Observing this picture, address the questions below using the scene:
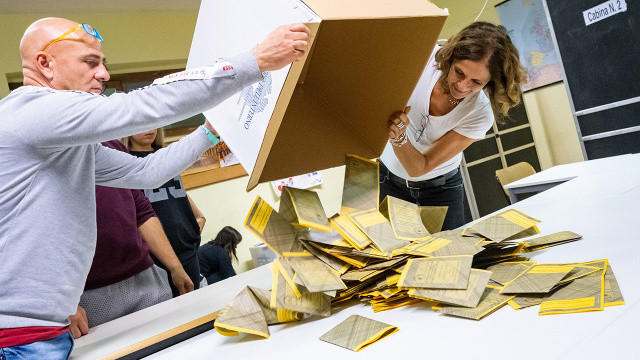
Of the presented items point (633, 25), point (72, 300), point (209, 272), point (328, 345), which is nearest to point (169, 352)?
point (72, 300)

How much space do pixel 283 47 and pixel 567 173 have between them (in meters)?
1.83

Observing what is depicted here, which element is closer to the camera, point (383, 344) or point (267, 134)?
point (383, 344)

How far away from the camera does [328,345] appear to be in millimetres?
790

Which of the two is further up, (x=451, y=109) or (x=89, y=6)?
(x=89, y=6)

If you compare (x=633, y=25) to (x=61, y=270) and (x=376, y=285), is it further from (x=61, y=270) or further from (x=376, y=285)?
(x=61, y=270)

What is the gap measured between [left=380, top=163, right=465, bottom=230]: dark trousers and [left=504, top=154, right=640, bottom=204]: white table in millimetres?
551

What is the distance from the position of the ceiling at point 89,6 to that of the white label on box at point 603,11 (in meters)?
2.99

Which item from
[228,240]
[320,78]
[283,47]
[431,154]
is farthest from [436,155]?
[228,240]

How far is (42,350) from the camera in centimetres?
86

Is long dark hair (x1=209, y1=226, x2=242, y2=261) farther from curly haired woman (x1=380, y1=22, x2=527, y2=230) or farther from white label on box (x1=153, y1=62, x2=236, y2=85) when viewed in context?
white label on box (x1=153, y1=62, x2=236, y2=85)

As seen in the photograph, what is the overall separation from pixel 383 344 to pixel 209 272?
103 inches

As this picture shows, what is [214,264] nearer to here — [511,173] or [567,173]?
[511,173]

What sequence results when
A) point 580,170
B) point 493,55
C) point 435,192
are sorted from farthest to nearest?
point 580,170
point 435,192
point 493,55

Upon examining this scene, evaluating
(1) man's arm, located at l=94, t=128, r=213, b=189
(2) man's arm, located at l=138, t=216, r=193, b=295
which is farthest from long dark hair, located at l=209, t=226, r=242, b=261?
(1) man's arm, located at l=94, t=128, r=213, b=189
